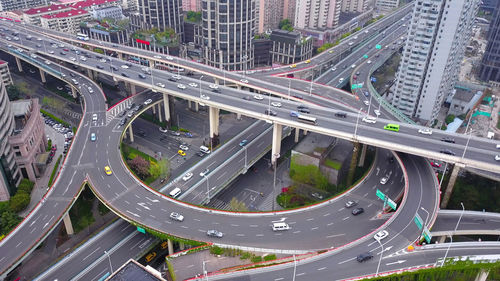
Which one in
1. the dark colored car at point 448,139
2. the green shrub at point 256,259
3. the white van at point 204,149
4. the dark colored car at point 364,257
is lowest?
the white van at point 204,149

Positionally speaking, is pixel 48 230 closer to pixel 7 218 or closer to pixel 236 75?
pixel 7 218

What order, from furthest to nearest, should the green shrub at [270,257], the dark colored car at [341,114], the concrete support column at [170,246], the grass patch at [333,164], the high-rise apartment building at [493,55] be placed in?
the high-rise apartment building at [493,55] < the dark colored car at [341,114] < the grass patch at [333,164] < the concrete support column at [170,246] < the green shrub at [270,257]

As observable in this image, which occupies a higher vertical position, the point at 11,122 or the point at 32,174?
the point at 11,122

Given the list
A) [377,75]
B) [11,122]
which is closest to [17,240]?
[11,122]

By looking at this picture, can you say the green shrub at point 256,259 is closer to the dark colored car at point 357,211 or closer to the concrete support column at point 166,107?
the dark colored car at point 357,211

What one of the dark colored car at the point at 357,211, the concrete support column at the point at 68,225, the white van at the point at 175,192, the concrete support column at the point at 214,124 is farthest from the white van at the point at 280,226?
the concrete support column at the point at 214,124

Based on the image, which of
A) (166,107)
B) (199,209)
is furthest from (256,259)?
(166,107)
